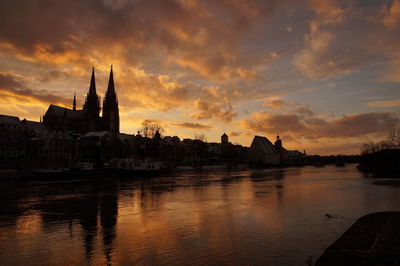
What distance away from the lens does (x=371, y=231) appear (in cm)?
1417

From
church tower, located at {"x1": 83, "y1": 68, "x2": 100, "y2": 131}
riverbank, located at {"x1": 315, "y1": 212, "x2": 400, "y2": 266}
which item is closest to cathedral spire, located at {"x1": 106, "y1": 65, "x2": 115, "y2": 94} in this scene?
church tower, located at {"x1": 83, "y1": 68, "x2": 100, "y2": 131}

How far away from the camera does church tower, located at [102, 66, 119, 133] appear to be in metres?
182

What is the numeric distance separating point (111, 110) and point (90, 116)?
494 inches

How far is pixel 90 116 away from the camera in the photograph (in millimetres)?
177500

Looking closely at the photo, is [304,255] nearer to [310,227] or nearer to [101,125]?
[310,227]

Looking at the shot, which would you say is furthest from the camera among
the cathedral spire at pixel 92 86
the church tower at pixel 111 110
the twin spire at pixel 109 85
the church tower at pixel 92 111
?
the twin spire at pixel 109 85

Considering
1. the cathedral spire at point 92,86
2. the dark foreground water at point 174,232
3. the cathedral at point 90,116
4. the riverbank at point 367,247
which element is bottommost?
the dark foreground water at point 174,232

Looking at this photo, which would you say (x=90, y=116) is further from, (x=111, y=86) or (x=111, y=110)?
(x=111, y=86)

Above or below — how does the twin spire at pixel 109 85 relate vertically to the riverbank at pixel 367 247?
above

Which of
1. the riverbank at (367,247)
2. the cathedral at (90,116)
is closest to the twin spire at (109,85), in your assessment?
the cathedral at (90,116)

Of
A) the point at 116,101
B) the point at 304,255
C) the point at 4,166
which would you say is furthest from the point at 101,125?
the point at 304,255

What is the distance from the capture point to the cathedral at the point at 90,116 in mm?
168413

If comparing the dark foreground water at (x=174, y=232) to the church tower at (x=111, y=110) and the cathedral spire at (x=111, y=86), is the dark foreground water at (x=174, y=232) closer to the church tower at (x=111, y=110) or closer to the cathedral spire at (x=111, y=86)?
the church tower at (x=111, y=110)

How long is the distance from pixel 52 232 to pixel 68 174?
64.4 m
